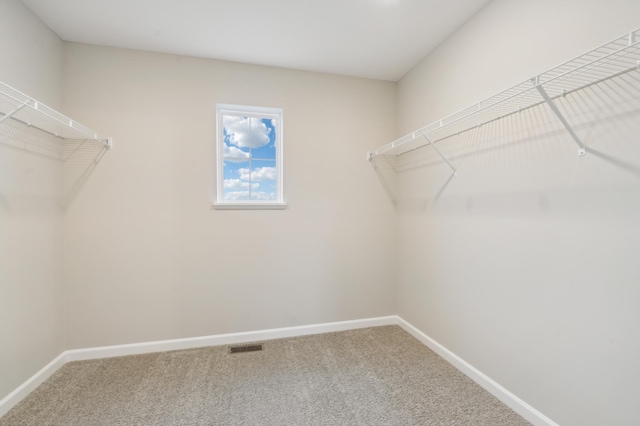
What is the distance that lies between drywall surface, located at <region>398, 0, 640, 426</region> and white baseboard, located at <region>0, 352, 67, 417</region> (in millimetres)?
2861

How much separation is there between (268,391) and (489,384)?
1417mm

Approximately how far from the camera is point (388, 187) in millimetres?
2852

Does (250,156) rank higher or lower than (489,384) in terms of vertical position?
higher

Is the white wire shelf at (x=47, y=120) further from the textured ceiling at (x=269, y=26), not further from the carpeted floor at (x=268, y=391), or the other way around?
the carpeted floor at (x=268, y=391)

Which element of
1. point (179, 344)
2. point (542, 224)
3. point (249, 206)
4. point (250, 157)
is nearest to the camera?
point (542, 224)

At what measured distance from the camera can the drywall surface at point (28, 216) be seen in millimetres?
1644

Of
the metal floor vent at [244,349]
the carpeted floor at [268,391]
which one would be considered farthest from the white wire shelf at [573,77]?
the metal floor vent at [244,349]

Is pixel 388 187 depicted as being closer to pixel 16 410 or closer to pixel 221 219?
pixel 221 219

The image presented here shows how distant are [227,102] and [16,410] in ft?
8.11

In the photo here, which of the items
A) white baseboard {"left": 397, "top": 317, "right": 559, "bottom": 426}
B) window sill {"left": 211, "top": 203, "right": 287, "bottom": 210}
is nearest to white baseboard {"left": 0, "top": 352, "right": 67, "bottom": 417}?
window sill {"left": 211, "top": 203, "right": 287, "bottom": 210}

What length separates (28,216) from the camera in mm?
1818

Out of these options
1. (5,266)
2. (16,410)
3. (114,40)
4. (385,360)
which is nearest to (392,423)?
(385,360)

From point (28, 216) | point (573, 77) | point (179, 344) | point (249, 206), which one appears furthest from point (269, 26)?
point (179, 344)

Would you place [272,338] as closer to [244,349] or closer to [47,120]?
[244,349]
